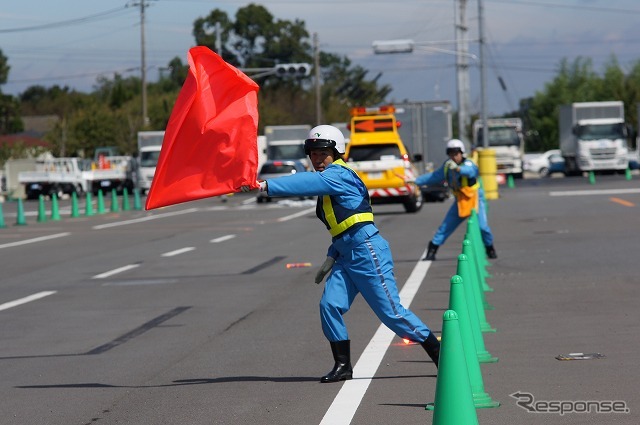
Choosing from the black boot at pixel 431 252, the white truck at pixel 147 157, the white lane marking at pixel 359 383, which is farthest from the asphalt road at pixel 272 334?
the white truck at pixel 147 157

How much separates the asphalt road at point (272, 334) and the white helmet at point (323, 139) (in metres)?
1.64

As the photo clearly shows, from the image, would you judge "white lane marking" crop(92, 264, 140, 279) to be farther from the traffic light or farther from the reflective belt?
the traffic light

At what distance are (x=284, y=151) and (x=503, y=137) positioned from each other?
50.5 ft

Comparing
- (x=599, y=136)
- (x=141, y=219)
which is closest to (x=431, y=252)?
(x=141, y=219)

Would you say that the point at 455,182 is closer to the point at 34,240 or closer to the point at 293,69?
the point at 34,240

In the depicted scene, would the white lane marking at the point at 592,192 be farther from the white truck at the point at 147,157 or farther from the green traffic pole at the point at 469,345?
the green traffic pole at the point at 469,345

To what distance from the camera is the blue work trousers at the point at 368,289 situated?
8789mm

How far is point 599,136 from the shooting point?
220ft

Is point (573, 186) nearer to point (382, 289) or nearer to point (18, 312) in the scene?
point (18, 312)

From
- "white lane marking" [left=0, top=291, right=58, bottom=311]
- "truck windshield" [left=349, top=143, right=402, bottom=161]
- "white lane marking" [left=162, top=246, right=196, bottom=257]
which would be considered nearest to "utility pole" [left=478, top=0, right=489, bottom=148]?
"truck windshield" [left=349, top=143, right=402, bottom=161]

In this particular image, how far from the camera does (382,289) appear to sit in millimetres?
8805

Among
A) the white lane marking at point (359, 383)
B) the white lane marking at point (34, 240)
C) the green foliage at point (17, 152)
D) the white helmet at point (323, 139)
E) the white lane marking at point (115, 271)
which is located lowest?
the white lane marking at point (34, 240)

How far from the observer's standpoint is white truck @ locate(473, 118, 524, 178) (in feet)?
227

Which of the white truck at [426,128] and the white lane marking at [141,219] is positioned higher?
the white truck at [426,128]
